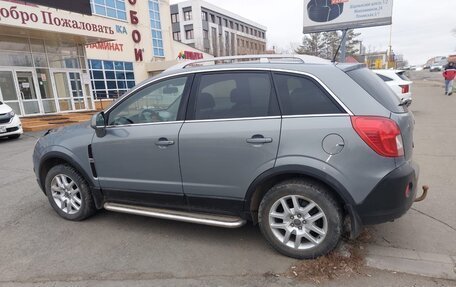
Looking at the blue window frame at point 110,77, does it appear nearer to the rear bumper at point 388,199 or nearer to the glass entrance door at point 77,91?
the glass entrance door at point 77,91

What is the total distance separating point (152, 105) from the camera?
3.73 meters

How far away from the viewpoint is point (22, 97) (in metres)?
16.2

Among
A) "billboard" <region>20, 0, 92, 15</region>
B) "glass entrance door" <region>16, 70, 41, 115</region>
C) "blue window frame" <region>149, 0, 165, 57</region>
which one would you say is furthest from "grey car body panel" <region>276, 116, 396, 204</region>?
"blue window frame" <region>149, 0, 165, 57</region>

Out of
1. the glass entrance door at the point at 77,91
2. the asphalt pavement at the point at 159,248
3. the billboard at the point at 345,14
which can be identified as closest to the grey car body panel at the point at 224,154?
the asphalt pavement at the point at 159,248

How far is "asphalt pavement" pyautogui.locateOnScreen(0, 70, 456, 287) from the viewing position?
2867 mm

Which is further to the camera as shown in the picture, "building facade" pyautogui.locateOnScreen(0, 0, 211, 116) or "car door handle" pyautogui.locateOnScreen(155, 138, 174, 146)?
"building facade" pyautogui.locateOnScreen(0, 0, 211, 116)

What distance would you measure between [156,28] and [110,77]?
286 inches

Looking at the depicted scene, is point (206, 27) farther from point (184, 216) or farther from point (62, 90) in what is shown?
point (184, 216)

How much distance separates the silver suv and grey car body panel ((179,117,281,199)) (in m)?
0.01

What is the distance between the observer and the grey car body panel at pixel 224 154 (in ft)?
9.78

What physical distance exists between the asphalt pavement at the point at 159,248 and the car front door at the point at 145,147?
1.51 feet

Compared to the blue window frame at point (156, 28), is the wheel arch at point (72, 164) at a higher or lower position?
lower

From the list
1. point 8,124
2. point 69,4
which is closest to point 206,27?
point 69,4

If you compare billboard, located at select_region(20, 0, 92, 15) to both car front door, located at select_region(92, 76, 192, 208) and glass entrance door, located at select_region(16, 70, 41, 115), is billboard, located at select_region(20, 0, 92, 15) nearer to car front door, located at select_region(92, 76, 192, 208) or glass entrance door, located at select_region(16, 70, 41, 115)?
glass entrance door, located at select_region(16, 70, 41, 115)
